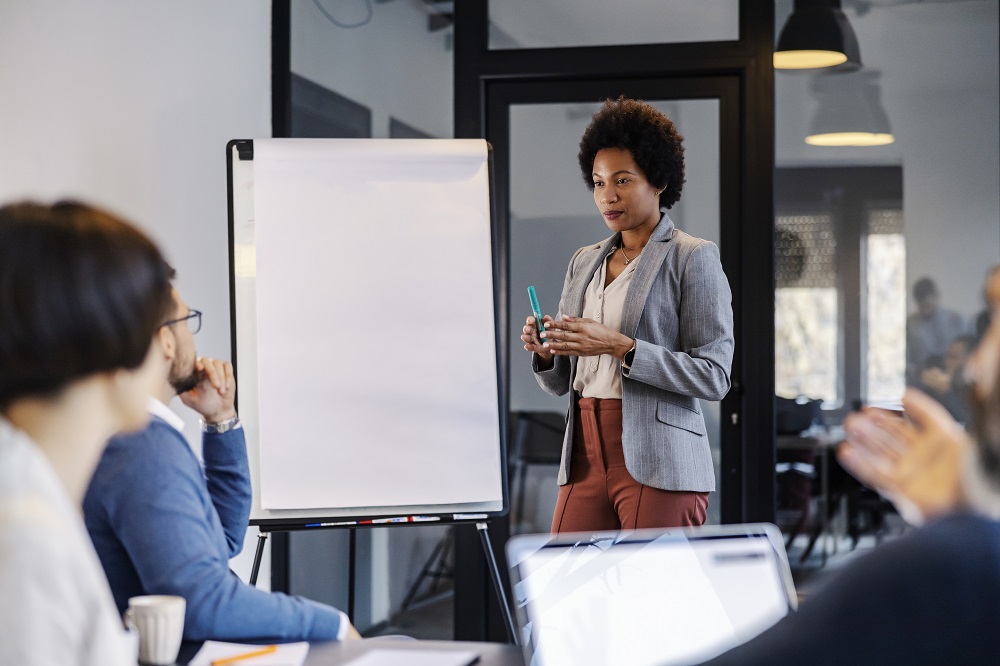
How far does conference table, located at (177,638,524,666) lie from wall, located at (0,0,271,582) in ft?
5.24

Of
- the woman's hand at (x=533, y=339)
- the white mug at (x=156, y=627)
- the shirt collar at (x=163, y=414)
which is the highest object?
the woman's hand at (x=533, y=339)

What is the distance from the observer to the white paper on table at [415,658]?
1272mm

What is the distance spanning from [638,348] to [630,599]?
1215 mm

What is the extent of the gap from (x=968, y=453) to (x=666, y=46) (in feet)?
9.25

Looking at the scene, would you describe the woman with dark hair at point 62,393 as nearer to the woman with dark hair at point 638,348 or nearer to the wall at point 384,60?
the woman with dark hair at point 638,348

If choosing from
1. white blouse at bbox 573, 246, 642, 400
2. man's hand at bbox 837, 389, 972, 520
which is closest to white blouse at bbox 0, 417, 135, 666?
man's hand at bbox 837, 389, 972, 520

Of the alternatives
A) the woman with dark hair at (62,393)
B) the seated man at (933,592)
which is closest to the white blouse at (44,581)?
the woman with dark hair at (62,393)

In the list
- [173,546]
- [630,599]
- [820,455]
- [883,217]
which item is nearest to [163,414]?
[173,546]

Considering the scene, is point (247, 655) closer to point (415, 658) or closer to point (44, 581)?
point (415, 658)

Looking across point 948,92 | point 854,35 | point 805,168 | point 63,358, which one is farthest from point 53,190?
point 948,92

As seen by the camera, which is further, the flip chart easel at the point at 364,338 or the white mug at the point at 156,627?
the flip chart easel at the point at 364,338

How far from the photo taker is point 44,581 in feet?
2.87

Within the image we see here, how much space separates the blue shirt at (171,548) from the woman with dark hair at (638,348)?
1.07m

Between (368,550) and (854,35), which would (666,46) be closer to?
(854,35)
